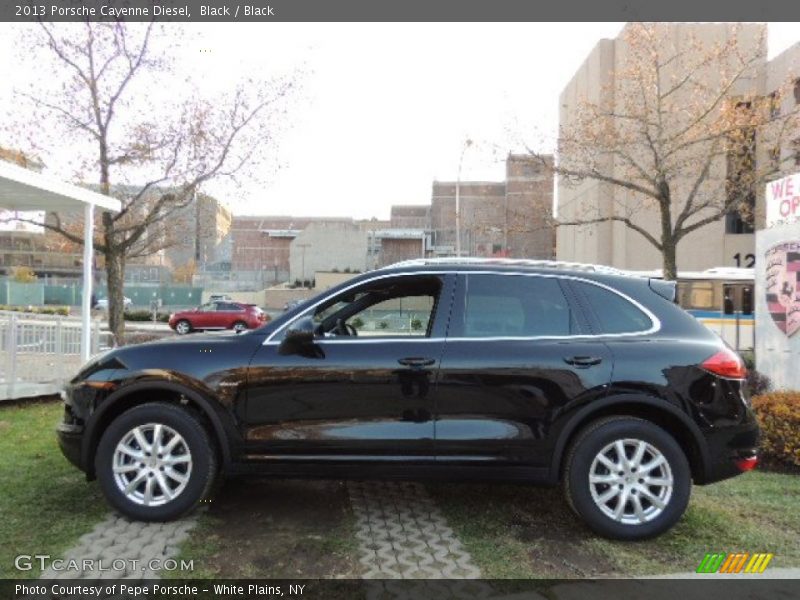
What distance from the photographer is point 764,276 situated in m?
8.87

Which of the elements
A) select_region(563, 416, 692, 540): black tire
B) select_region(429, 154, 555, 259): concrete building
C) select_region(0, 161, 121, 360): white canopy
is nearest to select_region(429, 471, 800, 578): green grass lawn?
select_region(563, 416, 692, 540): black tire

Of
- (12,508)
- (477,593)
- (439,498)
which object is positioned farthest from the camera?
(439,498)

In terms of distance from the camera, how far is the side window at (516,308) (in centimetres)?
428

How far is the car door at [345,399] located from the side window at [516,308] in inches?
10.1

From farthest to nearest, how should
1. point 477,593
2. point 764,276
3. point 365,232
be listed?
point 365,232, point 764,276, point 477,593

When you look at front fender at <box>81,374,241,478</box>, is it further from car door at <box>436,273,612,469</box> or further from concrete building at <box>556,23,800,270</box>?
concrete building at <box>556,23,800,270</box>

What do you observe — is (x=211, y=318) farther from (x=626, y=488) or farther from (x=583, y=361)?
(x=626, y=488)

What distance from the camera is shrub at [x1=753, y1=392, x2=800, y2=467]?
5.83 m

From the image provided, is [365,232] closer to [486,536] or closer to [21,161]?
[21,161]

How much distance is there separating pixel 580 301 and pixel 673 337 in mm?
613

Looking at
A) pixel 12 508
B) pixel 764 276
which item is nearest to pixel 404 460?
pixel 12 508

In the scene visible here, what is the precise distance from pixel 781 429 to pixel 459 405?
11.7 feet
